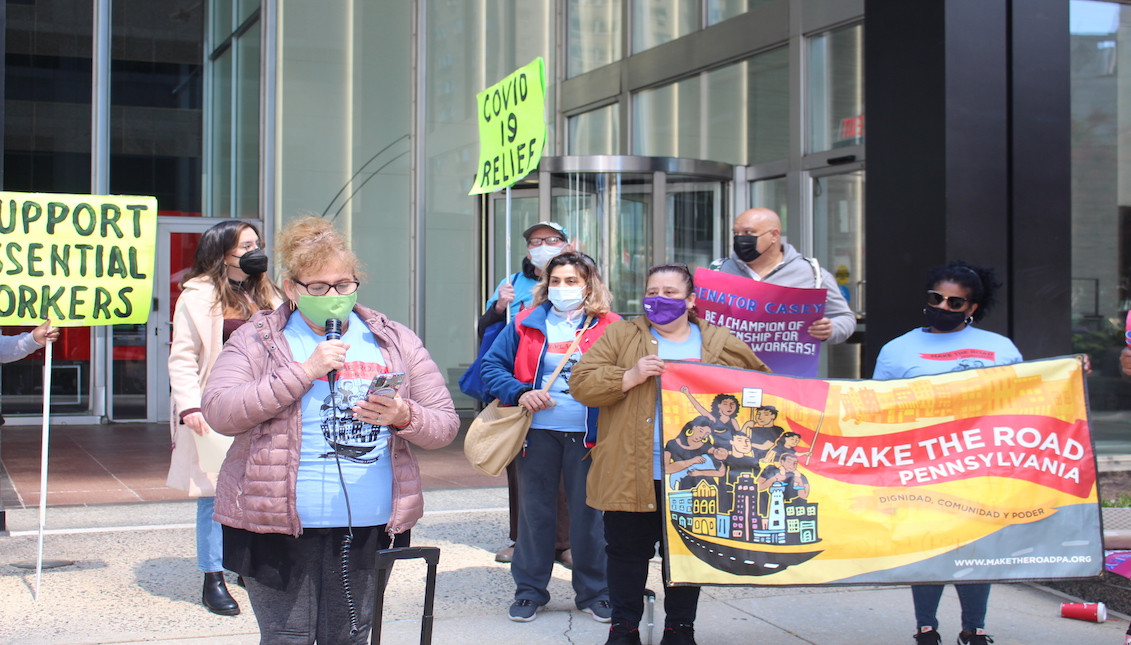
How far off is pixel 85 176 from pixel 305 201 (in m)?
2.74

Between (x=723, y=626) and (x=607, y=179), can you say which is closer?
(x=723, y=626)

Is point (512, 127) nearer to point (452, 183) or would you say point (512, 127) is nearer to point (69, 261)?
point (69, 261)

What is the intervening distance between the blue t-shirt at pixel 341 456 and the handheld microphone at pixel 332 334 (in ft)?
0.07

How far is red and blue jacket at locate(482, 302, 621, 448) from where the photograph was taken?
4855mm

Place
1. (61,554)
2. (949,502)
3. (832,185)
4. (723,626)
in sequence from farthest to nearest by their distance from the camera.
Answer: (832,185), (61,554), (723,626), (949,502)

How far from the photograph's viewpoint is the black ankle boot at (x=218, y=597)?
4.90 meters

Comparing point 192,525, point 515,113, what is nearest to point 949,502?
point 515,113

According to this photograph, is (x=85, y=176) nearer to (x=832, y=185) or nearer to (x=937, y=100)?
(x=832, y=185)

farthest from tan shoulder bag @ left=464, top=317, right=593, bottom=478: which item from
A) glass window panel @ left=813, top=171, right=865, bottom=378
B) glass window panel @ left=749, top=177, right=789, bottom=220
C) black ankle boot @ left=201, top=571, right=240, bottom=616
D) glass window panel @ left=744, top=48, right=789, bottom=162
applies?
glass window panel @ left=744, top=48, right=789, bottom=162

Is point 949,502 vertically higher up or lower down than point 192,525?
higher up

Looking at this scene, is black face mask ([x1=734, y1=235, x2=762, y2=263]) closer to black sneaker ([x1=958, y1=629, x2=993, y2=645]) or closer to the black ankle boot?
black sneaker ([x1=958, y1=629, x2=993, y2=645])

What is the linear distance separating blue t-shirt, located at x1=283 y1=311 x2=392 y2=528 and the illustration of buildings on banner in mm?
1288

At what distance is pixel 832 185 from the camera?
37.2 ft

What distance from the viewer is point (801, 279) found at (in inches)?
207
